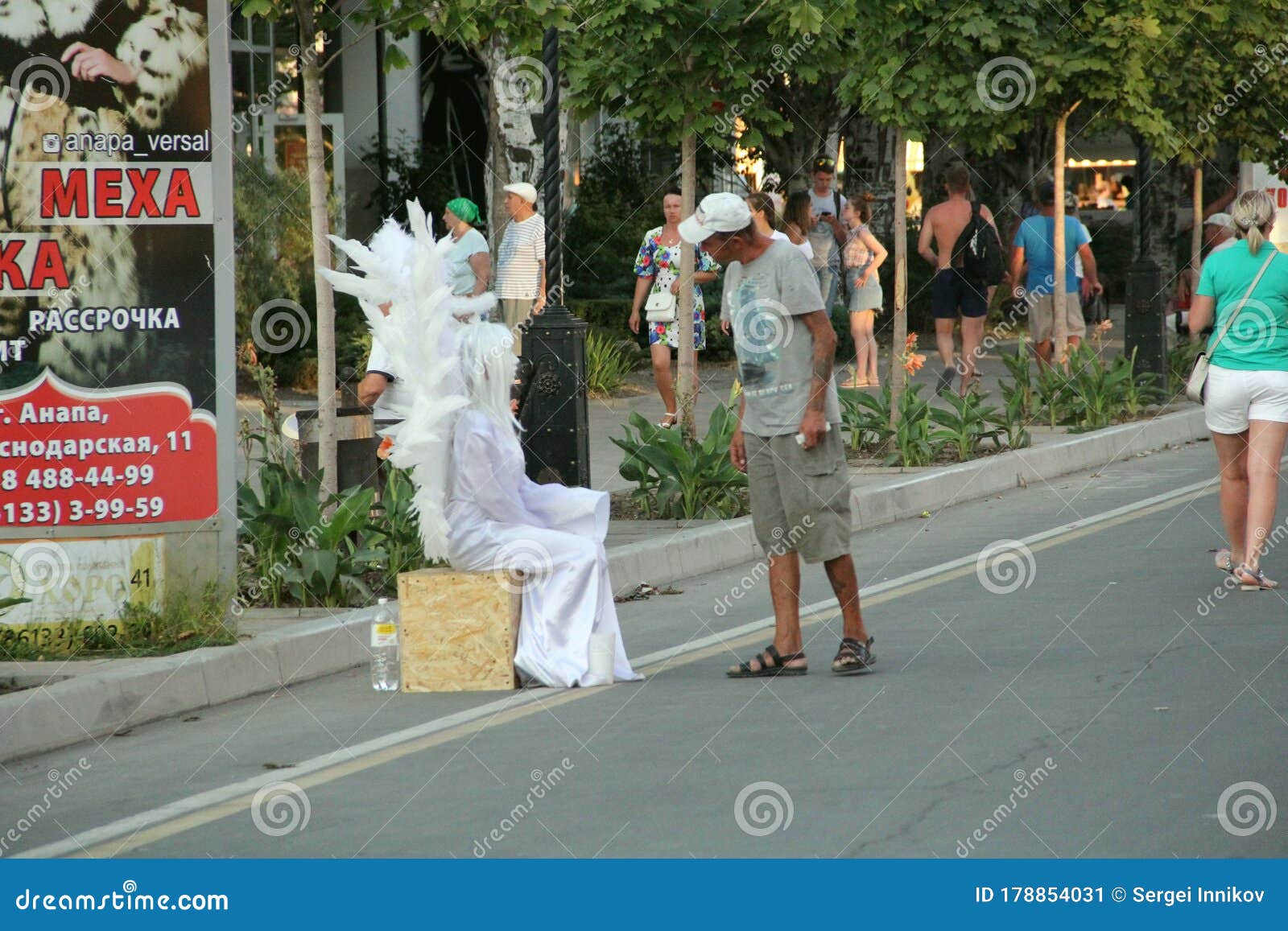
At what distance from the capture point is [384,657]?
8141mm

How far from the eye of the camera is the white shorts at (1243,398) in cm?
934

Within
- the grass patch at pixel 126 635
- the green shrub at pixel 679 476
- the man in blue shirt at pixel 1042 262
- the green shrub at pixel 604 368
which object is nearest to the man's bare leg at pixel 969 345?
the man in blue shirt at pixel 1042 262

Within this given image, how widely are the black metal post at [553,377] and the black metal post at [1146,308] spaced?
27.8 ft

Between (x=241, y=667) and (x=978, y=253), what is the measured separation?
10749 mm

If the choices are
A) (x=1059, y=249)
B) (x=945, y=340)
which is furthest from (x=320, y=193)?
(x=1059, y=249)

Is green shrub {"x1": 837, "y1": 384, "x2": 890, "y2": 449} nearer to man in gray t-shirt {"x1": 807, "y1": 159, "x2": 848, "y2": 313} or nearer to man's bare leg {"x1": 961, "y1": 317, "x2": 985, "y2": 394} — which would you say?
man's bare leg {"x1": 961, "y1": 317, "x2": 985, "y2": 394}

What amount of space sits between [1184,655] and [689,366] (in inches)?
229

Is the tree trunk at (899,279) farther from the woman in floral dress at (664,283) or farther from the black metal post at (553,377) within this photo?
the black metal post at (553,377)

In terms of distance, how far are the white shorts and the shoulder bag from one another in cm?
4

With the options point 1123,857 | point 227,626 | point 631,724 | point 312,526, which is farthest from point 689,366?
point 1123,857

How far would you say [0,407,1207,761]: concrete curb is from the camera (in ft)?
23.6

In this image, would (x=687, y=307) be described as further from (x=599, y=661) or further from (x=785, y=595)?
(x=599, y=661)

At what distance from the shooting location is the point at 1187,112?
1923cm

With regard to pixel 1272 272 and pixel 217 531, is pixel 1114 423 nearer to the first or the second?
pixel 1272 272
